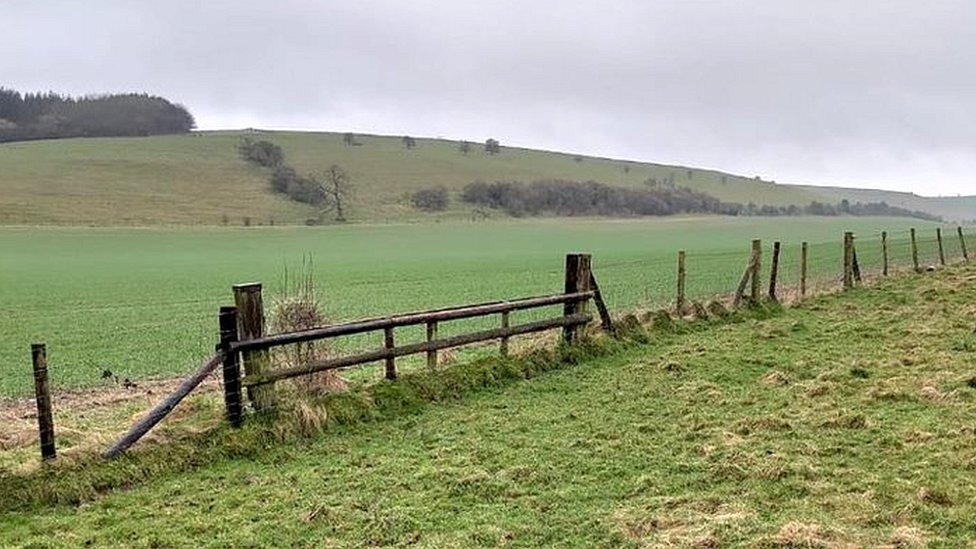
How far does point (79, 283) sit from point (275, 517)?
3119 centimetres

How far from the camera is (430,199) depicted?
A: 98.1m

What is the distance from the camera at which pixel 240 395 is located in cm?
871

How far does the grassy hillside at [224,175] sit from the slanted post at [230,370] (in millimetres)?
69370

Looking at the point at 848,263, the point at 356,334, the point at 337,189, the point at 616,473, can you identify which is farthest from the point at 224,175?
the point at 616,473

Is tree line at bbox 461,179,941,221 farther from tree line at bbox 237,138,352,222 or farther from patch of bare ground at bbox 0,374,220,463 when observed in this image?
patch of bare ground at bbox 0,374,220,463

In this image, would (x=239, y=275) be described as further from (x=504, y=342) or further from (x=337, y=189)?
(x=337, y=189)

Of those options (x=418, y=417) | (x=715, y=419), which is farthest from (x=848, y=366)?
(x=418, y=417)

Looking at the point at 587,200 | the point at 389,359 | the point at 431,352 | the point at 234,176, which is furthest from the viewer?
the point at 587,200

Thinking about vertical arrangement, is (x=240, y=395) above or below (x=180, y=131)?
below

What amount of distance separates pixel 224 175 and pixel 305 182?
37.6 feet

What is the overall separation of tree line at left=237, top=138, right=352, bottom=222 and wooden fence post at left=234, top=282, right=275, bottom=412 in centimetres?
7794

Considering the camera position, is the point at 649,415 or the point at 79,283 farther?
the point at 79,283

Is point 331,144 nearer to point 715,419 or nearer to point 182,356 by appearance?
point 182,356

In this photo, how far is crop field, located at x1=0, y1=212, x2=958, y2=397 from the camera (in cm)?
1691
